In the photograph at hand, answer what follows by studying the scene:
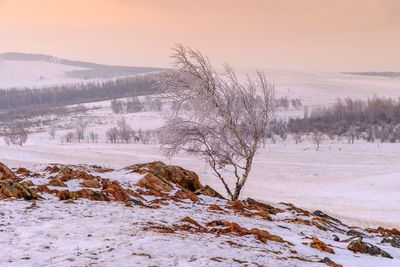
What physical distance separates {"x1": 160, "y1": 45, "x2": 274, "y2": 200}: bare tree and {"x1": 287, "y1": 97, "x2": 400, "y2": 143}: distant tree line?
84791mm

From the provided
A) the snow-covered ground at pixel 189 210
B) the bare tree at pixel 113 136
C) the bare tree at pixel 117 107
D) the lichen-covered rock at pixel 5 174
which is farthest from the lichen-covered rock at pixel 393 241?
the bare tree at pixel 117 107

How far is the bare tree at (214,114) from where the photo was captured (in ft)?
63.5

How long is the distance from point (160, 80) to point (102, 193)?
750 cm

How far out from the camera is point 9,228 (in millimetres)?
9430

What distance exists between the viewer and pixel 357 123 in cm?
11844

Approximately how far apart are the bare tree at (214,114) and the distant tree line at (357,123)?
84791 millimetres

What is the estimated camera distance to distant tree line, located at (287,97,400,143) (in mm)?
105312

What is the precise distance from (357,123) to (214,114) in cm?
10701

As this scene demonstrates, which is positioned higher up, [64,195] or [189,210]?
[64,195]

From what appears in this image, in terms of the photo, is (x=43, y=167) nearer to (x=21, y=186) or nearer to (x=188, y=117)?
(x=21, y=186)

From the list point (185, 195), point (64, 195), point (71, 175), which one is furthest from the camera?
point (185, 195)

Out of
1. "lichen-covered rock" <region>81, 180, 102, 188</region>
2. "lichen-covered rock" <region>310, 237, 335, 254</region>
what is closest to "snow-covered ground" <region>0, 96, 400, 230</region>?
"lichen-covered rock" <region>81, 180, 102, 188</region>

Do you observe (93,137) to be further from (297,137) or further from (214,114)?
(214,114)

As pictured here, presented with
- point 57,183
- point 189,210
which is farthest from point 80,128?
point 189,210
